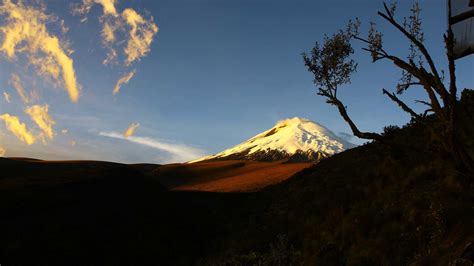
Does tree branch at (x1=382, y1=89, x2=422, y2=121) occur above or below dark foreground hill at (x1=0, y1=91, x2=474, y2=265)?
above

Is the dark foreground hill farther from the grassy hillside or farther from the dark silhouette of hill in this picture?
the dark silhouette of hill

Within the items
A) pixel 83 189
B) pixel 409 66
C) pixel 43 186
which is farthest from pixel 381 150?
pixel 43 186

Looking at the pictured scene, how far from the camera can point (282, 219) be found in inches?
1057

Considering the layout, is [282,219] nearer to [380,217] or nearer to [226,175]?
[380,217]

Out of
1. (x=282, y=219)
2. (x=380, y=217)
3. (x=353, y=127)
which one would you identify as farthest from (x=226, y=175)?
(x=353, y=127)

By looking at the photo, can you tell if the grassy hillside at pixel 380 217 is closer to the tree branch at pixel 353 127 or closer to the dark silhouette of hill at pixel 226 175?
the tree branch at pixel 353 127

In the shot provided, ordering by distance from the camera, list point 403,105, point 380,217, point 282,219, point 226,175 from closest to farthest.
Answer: point 403,105, point 380,217, point 282,219, point 226,175

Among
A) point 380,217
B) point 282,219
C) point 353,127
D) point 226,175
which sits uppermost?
point 226,175

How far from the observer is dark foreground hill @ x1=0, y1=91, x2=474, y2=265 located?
13.9 metres

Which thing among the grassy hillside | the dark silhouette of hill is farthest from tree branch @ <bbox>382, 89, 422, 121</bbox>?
the dark silhouette of hill

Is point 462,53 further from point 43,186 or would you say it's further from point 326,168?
point 43,186

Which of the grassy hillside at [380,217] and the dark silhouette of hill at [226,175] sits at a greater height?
the dark silhouette of hill at [226,175]

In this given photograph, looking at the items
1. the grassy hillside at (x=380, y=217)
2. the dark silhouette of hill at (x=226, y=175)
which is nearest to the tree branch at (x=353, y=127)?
the grassy hillside at (x=380, y=217)

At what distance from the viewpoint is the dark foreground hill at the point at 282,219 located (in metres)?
13.9
